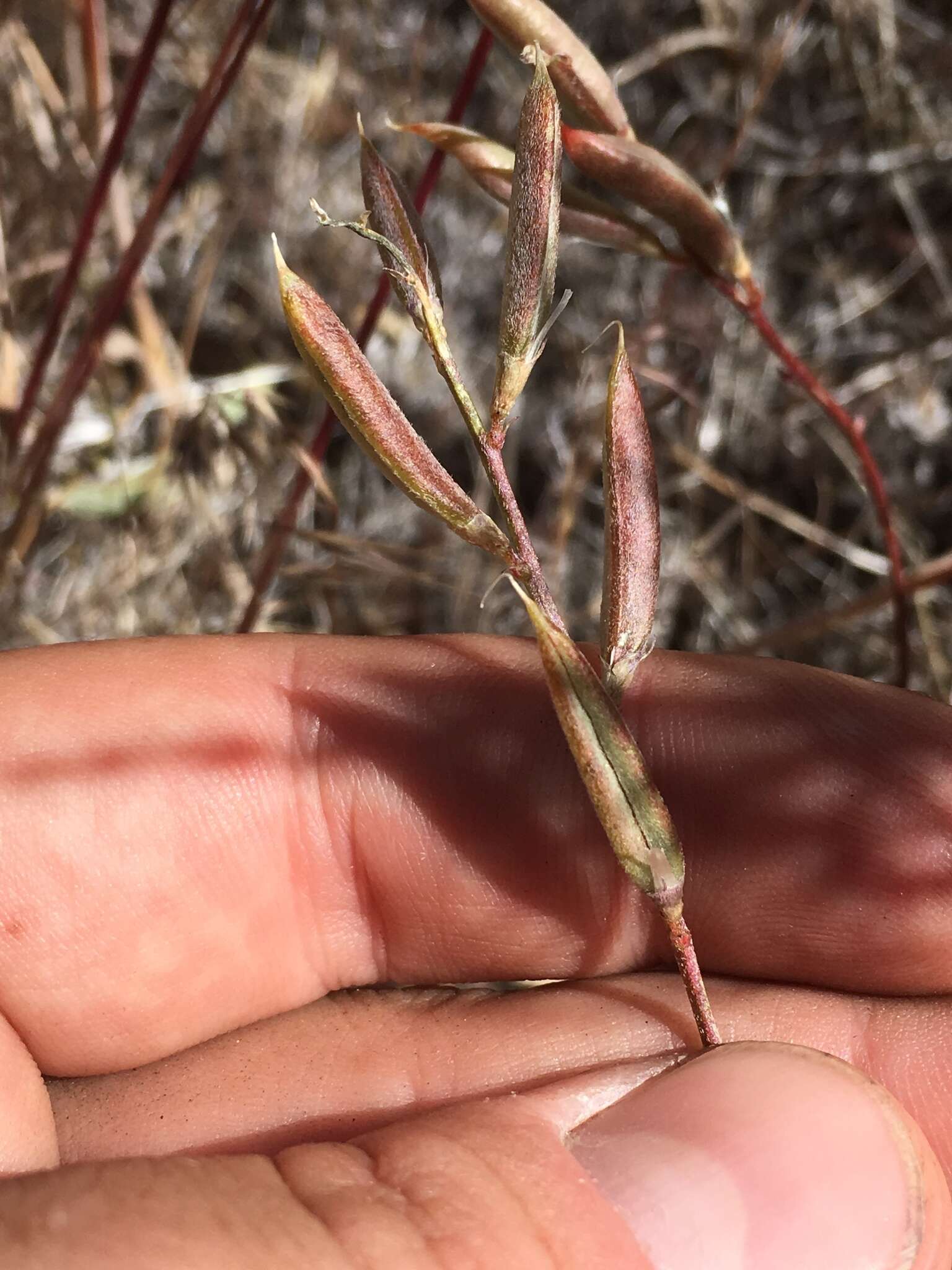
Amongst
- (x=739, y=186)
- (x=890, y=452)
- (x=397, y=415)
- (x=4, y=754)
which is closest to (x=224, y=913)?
(x=4, y=754)

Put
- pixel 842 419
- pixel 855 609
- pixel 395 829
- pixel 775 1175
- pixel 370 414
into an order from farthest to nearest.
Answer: pixel 855 609 → pixel 395 829 → pixel 842 419 → pixel 775 1175 → pixel 370 414

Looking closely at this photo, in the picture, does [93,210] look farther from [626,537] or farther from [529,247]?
[626,537]

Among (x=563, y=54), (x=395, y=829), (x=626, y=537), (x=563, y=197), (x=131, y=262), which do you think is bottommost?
(x=395, y=829)

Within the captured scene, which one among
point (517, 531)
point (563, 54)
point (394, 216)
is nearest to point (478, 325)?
point (563, 54)

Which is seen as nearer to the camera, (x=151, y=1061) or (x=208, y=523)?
(x=151, y=1061)

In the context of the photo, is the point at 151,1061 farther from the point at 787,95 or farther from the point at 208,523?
the point at 787,95

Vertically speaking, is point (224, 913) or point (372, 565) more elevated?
point (372, 565)

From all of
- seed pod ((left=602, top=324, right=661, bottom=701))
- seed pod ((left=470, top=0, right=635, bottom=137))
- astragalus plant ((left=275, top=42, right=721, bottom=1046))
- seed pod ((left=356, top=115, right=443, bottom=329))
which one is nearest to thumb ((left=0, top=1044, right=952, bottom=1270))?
astragalus plant ((left=275, top=42, right=721, bottom=1046))
